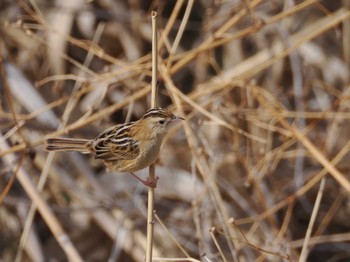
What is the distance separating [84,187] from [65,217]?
35 cm

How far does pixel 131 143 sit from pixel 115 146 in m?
0.15

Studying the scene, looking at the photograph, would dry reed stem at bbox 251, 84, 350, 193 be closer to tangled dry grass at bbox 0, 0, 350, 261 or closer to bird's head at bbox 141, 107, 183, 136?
bird's head at bbox 141, 107, 183, 136

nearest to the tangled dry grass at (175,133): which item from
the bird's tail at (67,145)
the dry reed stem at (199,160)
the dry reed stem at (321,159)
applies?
the dry reed stem at (199,160)

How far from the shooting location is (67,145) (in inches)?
155

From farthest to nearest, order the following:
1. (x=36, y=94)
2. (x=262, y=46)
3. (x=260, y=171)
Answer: (x=262, y=46) → (x=36, y=94) → (x=260, y=171)

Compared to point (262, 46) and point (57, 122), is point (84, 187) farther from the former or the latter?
point (262, 46)

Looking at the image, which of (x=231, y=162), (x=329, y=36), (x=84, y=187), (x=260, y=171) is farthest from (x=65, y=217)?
(x=329, y=36)

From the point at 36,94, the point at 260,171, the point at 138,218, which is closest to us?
the point at 260,171

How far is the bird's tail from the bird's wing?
7cm

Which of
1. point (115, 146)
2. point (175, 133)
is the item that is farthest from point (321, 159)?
point (175, 133)

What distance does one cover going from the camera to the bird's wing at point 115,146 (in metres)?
3.68

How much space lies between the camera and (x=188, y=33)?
6582mm

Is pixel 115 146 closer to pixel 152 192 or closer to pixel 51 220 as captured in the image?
pixel 51 220

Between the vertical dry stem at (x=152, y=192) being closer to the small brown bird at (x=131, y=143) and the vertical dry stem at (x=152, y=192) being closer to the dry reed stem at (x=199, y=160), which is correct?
the small brown bird at (x=131, y=143)
